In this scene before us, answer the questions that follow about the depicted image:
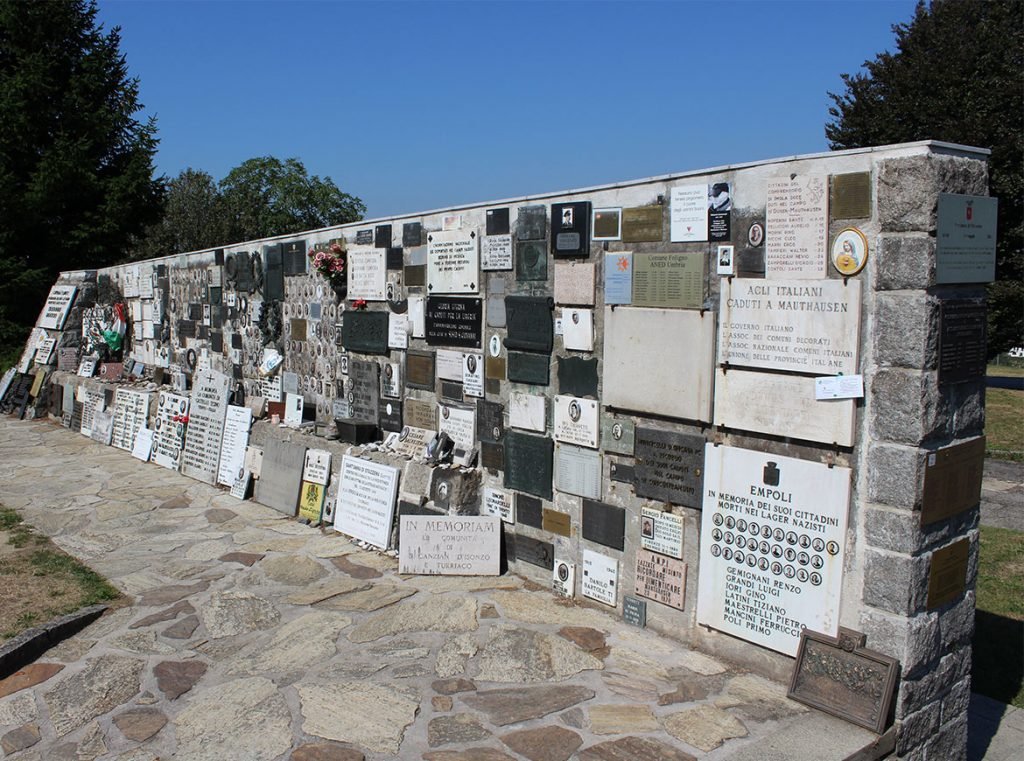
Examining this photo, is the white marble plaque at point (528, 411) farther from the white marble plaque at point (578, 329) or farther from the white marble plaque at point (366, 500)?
the white marble plaque at point (366, 500)

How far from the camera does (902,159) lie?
363 cm

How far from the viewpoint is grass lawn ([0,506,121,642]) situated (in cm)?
505

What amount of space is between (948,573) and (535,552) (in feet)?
8.35

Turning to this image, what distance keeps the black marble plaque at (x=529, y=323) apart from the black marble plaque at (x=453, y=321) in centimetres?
35

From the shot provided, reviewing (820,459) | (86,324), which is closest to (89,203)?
(86,324)

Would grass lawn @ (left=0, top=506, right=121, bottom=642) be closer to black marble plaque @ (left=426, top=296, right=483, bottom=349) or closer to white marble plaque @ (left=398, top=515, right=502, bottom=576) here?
Result: white marble plaque @ (left=398, top=515, right=502, bottom=576)

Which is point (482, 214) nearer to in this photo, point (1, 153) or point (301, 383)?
point (301, 383)

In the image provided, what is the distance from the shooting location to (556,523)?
5.52 meters

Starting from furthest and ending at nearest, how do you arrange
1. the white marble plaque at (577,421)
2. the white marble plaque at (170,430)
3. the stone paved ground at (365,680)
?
the white marble plaque at (170,430) < the white marble plaque at (577,421) < the stone paved ground at (365,680)

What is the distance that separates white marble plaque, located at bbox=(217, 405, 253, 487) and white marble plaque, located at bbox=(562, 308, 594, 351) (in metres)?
4.23

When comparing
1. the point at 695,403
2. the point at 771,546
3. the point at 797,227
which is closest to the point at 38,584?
the point at 695,403

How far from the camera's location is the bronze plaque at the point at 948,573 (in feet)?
12.7

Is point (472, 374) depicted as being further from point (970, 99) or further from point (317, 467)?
point (970, 99)

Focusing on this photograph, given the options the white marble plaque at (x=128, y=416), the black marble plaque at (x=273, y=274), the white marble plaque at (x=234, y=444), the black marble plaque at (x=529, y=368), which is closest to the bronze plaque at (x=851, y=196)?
the black marble plaque at (x=529, y=368)
